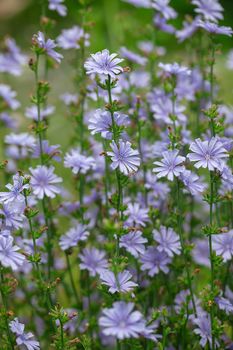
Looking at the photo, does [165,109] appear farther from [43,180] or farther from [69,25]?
[69,25]

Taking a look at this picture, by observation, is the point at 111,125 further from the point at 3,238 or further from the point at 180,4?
the point at 180,4

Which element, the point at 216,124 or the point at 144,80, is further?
the point at 144,80

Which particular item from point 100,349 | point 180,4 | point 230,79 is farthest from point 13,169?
point 180,4

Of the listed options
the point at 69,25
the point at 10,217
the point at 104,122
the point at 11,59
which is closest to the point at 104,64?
the point at 104,122

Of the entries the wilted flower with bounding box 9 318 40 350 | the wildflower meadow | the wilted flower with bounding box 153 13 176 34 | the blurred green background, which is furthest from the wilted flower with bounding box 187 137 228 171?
the blurred green background

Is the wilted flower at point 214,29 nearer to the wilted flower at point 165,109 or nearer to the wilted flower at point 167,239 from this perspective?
the wilted flower at point 165,109

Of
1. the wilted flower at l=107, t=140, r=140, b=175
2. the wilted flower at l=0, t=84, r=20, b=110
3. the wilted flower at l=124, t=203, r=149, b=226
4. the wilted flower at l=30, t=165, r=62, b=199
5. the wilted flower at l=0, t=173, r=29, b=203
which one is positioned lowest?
the wilted flower at l=0, t=173, r=29, b=203

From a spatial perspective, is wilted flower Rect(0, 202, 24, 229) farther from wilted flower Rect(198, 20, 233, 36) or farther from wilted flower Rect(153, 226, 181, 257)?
wilted flower Rect(198, 20, 233, 36)
